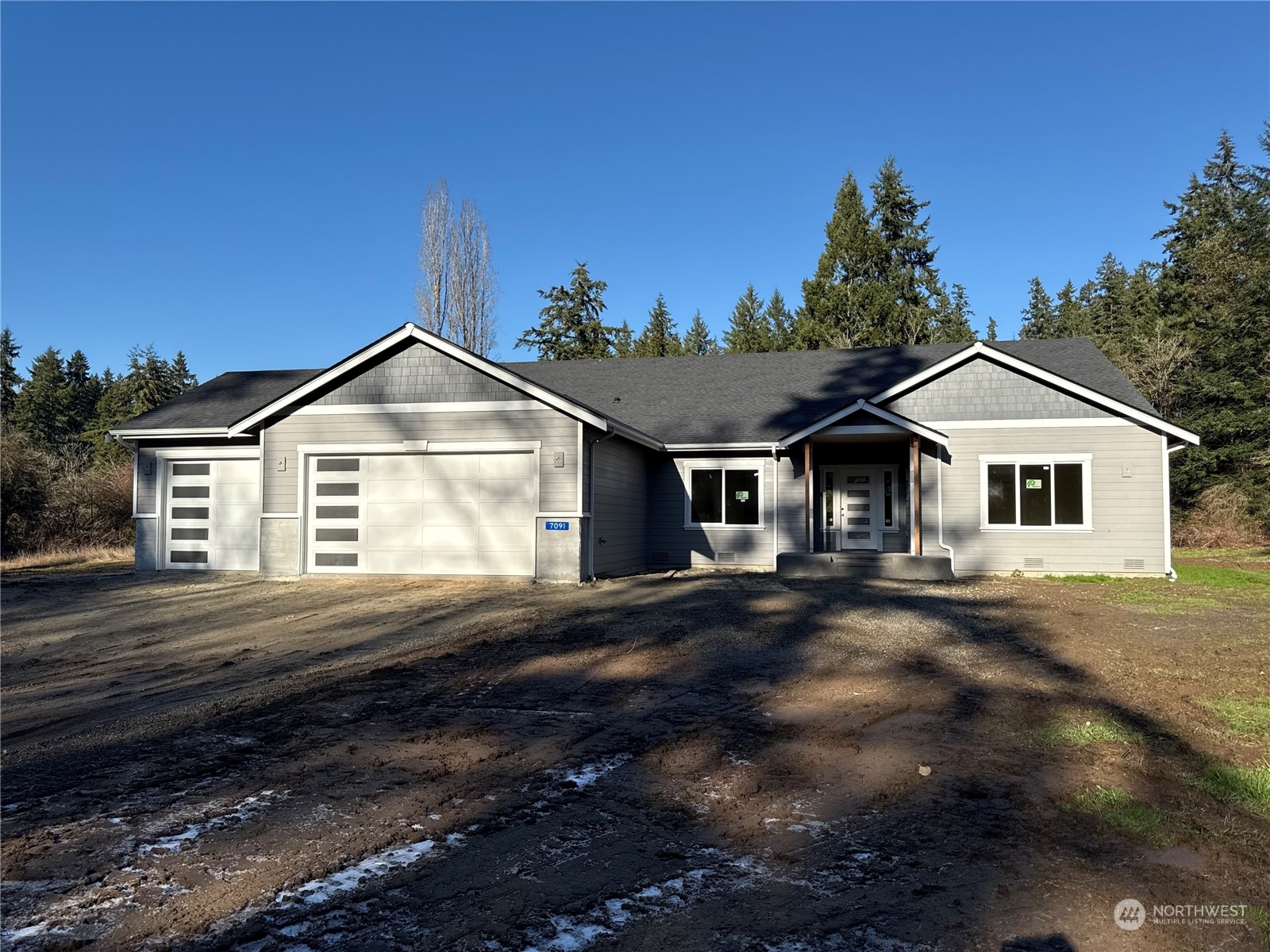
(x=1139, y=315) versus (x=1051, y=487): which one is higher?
(x=1139, y=315)

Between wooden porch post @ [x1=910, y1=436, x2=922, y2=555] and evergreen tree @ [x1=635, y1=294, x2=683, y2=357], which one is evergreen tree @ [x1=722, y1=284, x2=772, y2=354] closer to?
evergreen tree @ [x1=635, y1=294, x2=683, y2=357]

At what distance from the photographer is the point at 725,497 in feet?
61.2

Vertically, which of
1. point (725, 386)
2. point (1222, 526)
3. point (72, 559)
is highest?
point (725, 386)

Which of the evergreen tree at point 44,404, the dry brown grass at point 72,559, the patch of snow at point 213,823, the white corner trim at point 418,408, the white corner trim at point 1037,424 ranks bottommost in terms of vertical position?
the patch of snow at point 213,823

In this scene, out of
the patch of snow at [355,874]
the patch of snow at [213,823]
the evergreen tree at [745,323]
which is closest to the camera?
the patch of snow at [355,874]

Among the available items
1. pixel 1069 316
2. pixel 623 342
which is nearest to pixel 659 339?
→ pixel 623 342

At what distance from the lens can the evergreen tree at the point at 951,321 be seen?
145 ft

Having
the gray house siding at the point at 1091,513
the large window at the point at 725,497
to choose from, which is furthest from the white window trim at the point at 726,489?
the gray house siding at the point at 1091,513

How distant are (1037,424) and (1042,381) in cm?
82

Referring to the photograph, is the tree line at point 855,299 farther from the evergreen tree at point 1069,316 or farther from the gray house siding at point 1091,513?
the gray house siding at point 1091,513

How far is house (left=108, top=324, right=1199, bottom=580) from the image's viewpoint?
15.3 metres

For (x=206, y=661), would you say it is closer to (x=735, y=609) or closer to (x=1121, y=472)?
(x=735, y=609)

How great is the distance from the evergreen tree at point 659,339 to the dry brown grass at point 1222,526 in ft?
90.8

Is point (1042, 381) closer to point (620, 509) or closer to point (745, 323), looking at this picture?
point (620, 509)
